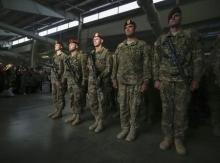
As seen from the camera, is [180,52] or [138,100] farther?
[138,100]

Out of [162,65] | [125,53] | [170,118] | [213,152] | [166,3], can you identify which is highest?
[166,3]

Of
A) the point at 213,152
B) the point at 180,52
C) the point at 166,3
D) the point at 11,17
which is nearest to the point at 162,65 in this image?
the point at 180,52

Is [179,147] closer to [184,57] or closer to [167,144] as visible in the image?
[167,144]

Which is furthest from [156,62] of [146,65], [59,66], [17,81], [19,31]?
[19,31]

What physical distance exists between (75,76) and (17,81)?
6.48m

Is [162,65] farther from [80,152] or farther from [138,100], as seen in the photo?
[80,152]

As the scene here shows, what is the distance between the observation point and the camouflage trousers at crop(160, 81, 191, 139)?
2.55 m

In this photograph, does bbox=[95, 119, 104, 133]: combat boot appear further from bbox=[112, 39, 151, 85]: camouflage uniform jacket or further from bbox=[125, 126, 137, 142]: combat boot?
bbox=[112, 39, 151, 85]: camouflage uniform jacket

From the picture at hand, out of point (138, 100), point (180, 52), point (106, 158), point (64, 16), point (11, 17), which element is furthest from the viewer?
point (11, 17)

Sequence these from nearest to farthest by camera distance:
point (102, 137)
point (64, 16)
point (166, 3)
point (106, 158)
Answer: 1. point (106, 158)
2. point (102, 137)
3. point (166, 3)
4. point (64, 16)

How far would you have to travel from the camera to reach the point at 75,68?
3.96 m

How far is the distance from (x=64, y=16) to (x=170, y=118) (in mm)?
8657

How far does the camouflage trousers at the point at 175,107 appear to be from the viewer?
2.55 meters

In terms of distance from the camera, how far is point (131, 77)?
3000mm
